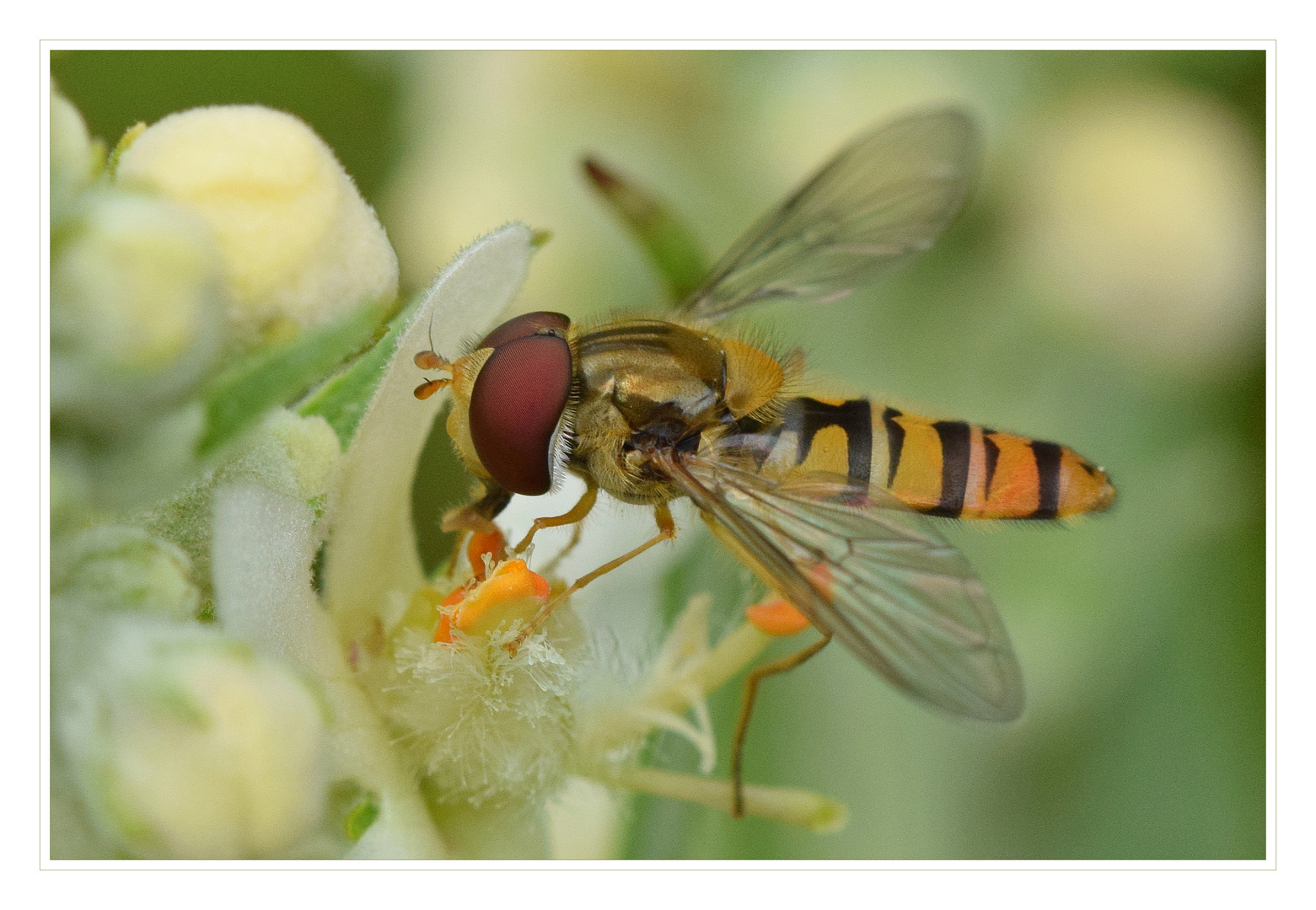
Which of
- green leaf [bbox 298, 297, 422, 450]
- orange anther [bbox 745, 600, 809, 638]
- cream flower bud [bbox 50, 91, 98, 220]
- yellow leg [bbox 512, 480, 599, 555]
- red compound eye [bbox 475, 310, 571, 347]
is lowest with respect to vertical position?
orange anther [bbox 745, 600, 809, 638]

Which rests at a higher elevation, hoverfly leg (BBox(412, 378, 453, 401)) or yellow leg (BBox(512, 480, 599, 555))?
hoverfly leg (BBox(412, 378, 453, 401))

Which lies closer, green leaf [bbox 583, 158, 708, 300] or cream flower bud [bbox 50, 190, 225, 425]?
cream flower bud [bbox 50, 190, 225, 425]

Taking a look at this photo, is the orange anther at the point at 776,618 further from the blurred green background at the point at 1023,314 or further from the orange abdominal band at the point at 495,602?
the blurred green background at the point at 1023,314

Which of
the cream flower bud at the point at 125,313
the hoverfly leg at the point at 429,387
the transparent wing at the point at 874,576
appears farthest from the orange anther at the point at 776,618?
the cream flower bud at the point at 125,313

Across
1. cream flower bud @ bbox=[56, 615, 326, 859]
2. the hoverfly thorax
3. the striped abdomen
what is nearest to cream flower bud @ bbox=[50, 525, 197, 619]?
cream flower bud @ bbox=[56, 615, 326, 859]

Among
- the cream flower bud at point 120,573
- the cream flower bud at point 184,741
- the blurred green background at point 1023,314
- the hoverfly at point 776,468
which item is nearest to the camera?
the cream flower bud at point 184,741

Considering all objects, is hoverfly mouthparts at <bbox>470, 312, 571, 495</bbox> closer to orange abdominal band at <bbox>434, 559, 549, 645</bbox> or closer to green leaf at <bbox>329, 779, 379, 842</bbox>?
orange abdominal band at <bbox>434, 559, 549, 645</bbox>

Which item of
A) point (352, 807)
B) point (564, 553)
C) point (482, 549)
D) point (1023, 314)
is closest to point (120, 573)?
point (352, 807)
